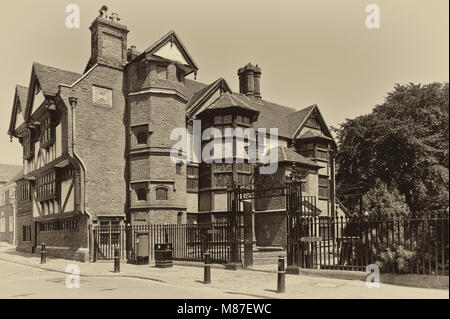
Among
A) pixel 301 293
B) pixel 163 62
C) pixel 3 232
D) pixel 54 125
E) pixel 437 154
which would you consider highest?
pixel 163 62

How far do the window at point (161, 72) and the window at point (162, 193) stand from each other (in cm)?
665

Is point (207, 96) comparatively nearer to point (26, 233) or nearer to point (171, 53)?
point (171, 53)

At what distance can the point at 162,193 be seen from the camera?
25406mm

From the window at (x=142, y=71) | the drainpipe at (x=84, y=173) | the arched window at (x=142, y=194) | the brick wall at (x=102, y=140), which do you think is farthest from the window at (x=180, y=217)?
the window at (x=142, y=71)

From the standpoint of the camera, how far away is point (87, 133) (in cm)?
2516

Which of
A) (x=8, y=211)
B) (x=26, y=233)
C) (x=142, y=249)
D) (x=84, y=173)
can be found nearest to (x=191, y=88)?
(x=84, y=173)

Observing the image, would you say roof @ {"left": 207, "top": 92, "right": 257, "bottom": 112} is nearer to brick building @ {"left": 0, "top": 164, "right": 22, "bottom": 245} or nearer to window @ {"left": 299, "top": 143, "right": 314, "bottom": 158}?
window @ {"left": 299, "top": 143, "right": 314, "bottom": 158}

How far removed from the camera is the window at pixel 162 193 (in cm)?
2528

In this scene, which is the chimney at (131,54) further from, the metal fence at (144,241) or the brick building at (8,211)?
the brick building at (8,211)

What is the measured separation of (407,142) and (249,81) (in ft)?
56.9

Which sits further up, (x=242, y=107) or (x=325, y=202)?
(x=242, y=107)

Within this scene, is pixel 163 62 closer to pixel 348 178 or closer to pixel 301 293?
pixel 348 178

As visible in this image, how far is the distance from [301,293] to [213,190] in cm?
1627
